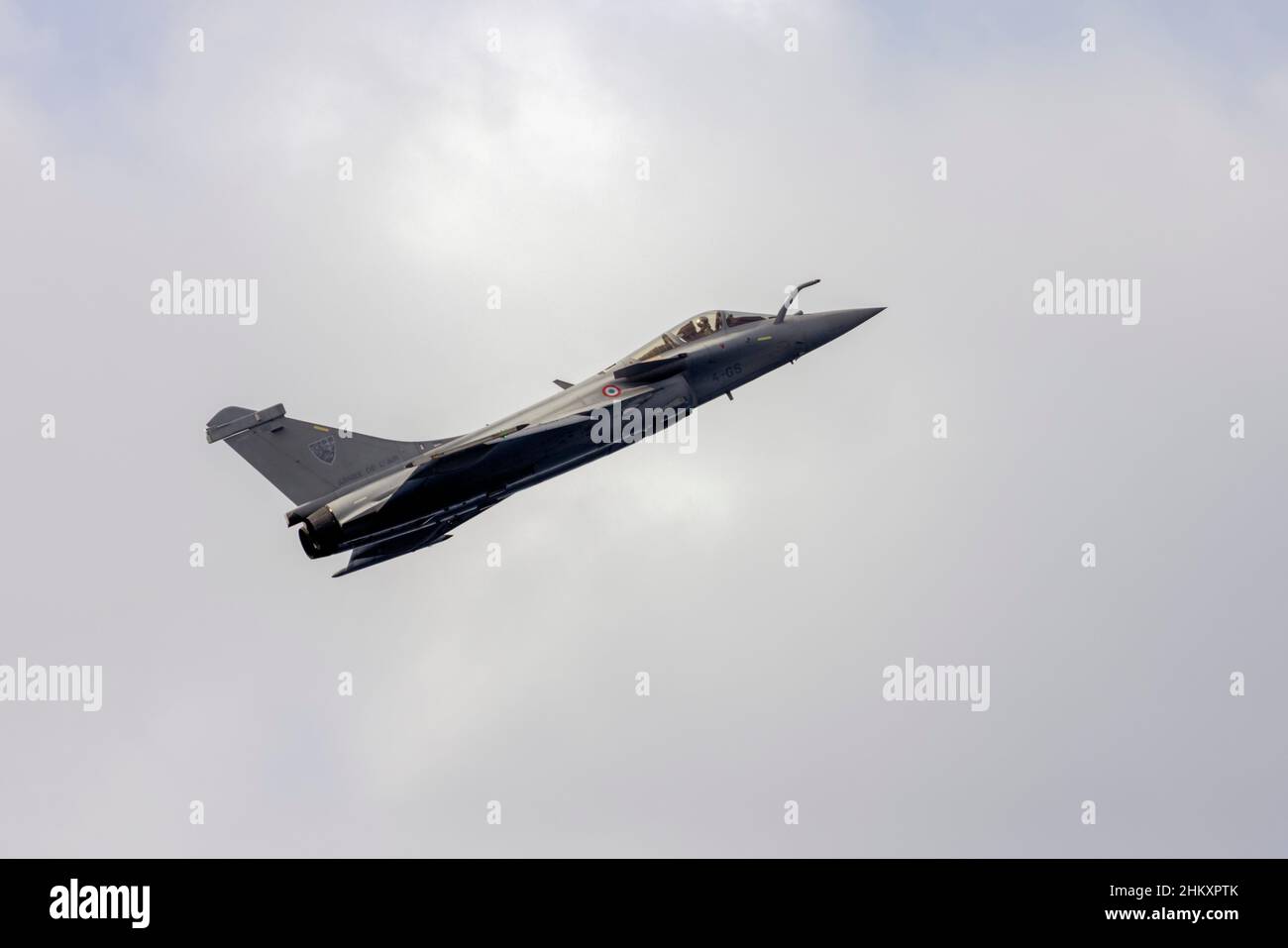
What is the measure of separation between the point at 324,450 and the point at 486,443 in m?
4.89

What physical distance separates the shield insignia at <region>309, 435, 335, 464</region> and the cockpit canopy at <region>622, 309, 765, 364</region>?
7736mm

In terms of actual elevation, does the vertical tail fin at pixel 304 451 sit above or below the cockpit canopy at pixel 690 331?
below

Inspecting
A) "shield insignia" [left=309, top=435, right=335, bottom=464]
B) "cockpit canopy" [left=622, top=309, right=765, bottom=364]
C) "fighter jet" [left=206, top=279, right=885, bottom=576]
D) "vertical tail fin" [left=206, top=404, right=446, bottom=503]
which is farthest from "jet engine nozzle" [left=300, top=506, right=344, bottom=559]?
"cockpit canopy" [left=622, top=309, right=765, bottom=364]

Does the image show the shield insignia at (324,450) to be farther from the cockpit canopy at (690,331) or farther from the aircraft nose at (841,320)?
the aircraft nose at (841,320)

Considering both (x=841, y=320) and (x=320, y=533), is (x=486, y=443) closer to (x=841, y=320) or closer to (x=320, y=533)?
(x=320, y=533)

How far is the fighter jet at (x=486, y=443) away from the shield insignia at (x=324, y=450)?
0.03 meters

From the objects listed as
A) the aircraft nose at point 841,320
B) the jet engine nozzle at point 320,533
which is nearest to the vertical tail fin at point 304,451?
the jet engine nozzle at point 320,533

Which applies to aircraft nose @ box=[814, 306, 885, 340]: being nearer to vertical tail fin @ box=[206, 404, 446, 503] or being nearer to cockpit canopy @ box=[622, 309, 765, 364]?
cockpit canopy @ box=[622, 309, 765, 364]

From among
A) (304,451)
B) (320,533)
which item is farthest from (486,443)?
(304,451)

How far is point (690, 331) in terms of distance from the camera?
4609 centimetres

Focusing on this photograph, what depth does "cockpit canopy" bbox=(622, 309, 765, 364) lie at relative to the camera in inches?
1801

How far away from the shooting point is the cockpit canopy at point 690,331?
45.8 m
